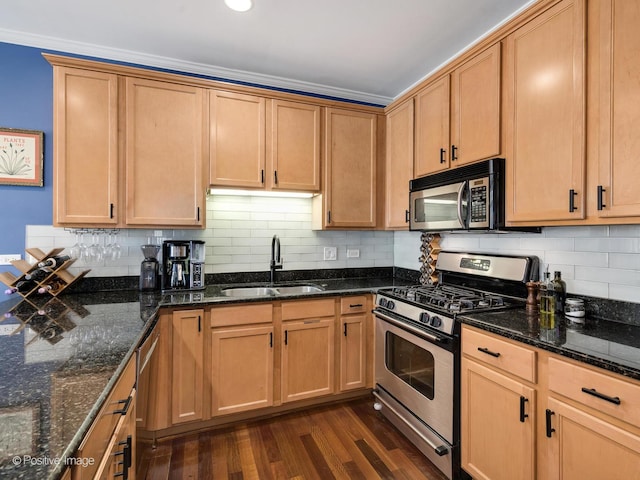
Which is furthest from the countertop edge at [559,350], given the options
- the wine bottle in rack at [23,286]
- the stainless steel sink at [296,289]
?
the wine bottle in rack at [23,286]

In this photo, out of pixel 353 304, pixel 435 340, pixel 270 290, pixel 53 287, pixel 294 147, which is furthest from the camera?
pixel 270 290

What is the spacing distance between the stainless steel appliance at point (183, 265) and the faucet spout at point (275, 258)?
589 mm

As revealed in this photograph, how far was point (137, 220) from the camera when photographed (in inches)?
91.9

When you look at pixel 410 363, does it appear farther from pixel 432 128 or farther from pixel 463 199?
pixel 432 128

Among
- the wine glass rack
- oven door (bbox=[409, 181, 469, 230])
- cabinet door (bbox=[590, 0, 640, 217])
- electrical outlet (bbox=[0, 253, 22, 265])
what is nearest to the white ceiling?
cabinet door (bbox=[590, 0, 640, 217])

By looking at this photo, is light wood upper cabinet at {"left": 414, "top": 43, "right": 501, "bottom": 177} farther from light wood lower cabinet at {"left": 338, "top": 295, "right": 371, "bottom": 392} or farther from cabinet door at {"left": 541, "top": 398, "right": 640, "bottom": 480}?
cabinet door at {"left": 541, "top": 398, "right": 640, "bottom": 480}

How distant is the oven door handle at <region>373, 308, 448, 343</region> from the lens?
1.91 meters

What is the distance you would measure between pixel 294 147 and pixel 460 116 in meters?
1.26

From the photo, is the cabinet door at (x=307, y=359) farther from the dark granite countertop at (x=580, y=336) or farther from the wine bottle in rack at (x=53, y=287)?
the wine bottle in rack at (x=53, y=287)

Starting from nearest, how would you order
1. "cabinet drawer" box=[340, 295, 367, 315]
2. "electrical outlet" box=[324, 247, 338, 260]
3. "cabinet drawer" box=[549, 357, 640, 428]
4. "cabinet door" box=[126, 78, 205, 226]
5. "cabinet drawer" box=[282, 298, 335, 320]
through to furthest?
"cabinet drawer" box=[549, 357, 640, 428]
"cabinet door" box=[126, 78, 205, 226]
"cabinet drawer" box=[282, 298, 335, 320]
"cabinet drawer" box=[340, 295, 367, 315]
"electrical outlet" box=[324, 247, 338, 260]

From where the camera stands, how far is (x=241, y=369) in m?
2.34

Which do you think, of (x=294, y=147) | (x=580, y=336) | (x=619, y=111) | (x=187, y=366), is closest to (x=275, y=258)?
(x=294, y=147)

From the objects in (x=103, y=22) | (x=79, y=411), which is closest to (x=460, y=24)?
(x=103, y=22)

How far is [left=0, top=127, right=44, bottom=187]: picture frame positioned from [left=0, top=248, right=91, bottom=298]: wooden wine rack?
1.63 ft
